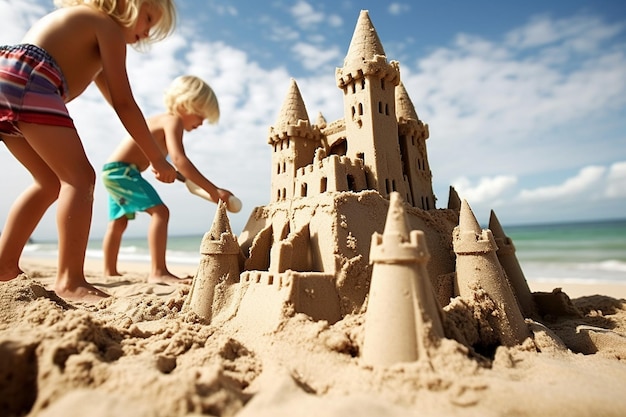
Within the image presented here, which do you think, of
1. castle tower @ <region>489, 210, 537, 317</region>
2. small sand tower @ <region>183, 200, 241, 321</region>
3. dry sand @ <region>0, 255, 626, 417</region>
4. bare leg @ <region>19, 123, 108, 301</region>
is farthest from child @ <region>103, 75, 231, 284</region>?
castle tower @ <region>489, 210, 537, 317</region>

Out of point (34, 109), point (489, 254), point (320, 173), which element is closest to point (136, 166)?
point (34, 109)

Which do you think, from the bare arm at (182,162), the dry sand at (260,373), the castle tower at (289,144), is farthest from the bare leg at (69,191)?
the castle tower at (289,144)

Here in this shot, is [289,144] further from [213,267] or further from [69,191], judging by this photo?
[69,191]

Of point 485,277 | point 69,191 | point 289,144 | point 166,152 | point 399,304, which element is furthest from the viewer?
point 166,152

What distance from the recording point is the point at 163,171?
4863 millimetres

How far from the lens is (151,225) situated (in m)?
6.50

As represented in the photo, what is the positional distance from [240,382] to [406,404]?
1296 millimetres

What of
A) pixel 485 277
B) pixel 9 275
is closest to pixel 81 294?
pixel 9 275

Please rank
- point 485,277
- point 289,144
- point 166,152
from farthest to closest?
point 166,152
point 289,144
point 485,277

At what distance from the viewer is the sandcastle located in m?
3.01

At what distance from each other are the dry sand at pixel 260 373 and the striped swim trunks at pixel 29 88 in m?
1.84

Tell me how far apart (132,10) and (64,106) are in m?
1.53

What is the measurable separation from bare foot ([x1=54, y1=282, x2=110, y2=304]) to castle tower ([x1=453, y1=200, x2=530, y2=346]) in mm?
4652

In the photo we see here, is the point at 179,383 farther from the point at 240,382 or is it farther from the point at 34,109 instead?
the point at 34,109
